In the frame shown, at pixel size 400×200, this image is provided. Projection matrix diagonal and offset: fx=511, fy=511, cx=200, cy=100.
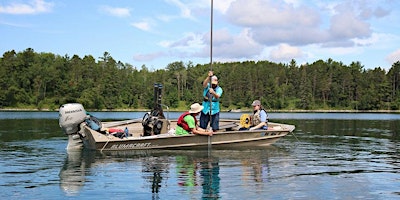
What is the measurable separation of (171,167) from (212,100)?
380 cm

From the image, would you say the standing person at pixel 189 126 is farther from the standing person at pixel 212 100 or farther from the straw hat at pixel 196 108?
the standing person at pixel 212 100

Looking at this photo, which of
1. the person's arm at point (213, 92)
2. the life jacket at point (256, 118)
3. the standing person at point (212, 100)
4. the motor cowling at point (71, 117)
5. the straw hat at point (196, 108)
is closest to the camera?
the person's arm at point (213, 92)

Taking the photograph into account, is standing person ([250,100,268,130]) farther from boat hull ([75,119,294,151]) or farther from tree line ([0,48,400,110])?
tree line ([0,48,400,110])

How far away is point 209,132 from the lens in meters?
16.3

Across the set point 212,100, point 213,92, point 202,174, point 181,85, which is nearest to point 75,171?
point 202,174

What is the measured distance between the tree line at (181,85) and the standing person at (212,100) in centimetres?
9657

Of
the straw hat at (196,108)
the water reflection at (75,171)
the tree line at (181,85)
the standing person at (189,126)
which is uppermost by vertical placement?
the tree line at (181,85)

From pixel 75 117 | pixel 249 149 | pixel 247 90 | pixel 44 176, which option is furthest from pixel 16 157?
pixel 247 90

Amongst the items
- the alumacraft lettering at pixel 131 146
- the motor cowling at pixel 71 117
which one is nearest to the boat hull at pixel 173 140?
the alumacraft lettering at pixel 131 146

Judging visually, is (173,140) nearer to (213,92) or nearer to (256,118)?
(213,92)

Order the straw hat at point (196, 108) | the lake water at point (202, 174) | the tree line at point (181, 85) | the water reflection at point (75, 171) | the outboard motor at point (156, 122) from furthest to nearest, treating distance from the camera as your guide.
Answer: the tree line at point (181, 85), the outboard motor at point (156, 122), the straw hat at point (196, 108), the water reflection at point (75, 171), the lake water at point (202, 174)

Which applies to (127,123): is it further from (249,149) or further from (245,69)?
(245,69)

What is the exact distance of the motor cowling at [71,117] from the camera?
15992 mm

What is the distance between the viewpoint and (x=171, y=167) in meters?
13.1
